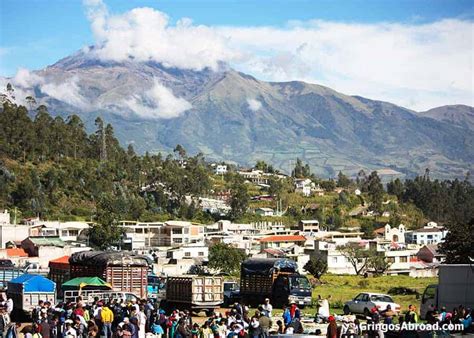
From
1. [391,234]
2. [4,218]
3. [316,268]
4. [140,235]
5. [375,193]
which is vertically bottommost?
[316,268]

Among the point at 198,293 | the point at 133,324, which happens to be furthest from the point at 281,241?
the point at 133,324

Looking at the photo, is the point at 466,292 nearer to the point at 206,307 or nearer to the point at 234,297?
Result: the point at 206,307

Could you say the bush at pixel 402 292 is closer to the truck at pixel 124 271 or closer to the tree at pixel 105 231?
the truck at pixel 124 271

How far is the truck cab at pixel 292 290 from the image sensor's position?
1238 inches

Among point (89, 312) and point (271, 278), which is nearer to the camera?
point (89, 312)

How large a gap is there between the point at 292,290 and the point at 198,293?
3746 millimetres

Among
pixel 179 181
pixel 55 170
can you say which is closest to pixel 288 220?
pixel 179 181

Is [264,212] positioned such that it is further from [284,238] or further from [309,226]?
[284,238]

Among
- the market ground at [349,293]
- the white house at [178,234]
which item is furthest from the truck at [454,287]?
the white house at [178,234]

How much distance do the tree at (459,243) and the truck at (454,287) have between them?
1883cm

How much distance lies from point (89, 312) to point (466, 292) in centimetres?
Answer: 1042

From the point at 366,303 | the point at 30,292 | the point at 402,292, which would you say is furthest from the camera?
the point at 402,292

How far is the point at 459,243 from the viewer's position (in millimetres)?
47875

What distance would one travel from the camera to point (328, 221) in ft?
367
